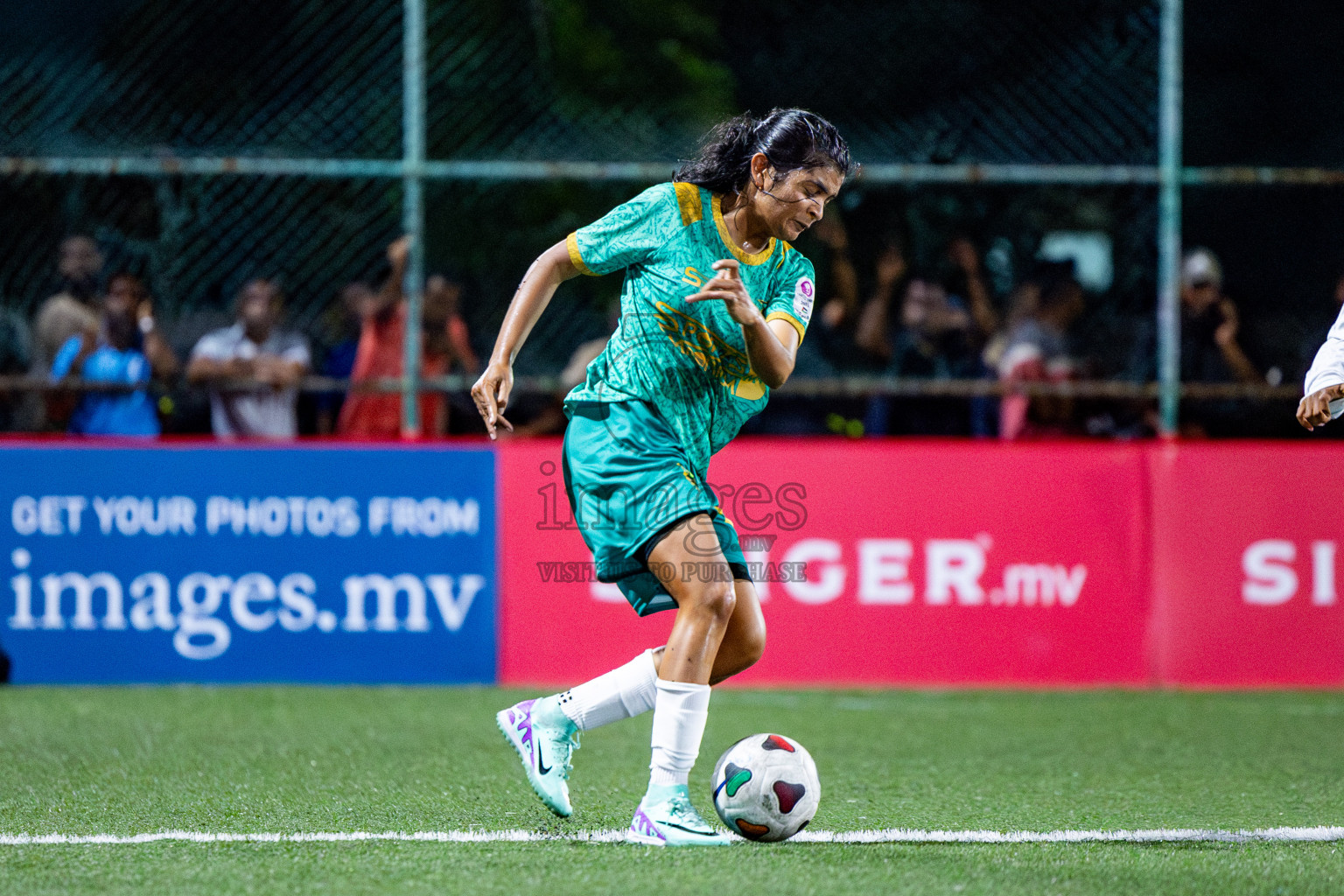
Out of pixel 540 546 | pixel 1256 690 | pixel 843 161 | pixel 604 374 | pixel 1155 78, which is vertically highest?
pixel 1155 78

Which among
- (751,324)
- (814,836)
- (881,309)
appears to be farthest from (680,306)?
(881,309)

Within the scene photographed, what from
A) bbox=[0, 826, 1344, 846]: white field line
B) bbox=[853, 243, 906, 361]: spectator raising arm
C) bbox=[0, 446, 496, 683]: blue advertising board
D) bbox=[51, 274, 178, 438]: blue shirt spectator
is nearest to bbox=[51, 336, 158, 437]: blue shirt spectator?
bbox=[51, 274, 178, 438]: blue shirt spectator

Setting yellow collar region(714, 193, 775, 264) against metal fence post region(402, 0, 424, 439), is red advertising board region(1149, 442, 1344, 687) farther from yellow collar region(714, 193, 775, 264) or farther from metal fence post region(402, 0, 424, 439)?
yellow collar region(714, 193, 775, 264)

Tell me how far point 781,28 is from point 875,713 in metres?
3.68

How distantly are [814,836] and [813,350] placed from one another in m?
4.29

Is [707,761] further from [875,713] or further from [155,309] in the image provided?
[155,309]

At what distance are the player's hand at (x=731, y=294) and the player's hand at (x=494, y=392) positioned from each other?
0.57 meters

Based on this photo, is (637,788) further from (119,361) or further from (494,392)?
(119,361)

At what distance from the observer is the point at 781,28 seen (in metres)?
8.58

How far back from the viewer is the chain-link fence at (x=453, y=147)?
7.96 metres

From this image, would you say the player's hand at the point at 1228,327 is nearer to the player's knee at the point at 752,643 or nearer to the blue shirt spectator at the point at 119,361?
the player's knee at the point at 752,643

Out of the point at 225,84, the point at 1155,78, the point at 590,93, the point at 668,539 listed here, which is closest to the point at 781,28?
the point at 590,93

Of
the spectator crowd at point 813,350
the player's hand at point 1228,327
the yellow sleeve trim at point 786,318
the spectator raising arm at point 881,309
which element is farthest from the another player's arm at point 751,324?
the player's hand at point 1228,327

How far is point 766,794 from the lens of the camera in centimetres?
399
